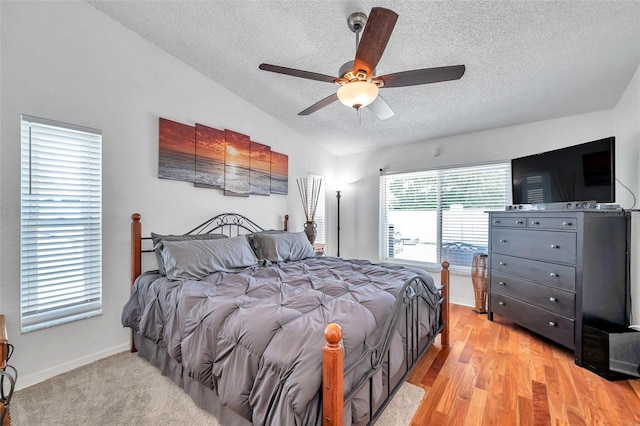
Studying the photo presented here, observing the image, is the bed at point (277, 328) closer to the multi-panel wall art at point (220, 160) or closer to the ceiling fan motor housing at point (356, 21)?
the multi-panel wall art at point (220, 160)

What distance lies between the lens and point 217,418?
157cm

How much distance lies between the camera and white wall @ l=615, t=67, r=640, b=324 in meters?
2.29

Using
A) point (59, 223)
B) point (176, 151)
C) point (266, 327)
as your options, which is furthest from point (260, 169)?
point (266, 327)

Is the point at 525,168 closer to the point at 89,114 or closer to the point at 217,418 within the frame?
the point at 217,418

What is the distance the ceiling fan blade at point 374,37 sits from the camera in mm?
1379

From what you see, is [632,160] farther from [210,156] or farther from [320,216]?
[210,156]

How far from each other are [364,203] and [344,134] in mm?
1296

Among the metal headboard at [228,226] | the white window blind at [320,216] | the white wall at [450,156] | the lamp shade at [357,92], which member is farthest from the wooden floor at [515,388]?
the white window blind at [320,216]

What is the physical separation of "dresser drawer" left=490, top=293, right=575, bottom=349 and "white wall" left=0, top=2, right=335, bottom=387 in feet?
11.2

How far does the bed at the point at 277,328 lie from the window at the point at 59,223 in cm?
34

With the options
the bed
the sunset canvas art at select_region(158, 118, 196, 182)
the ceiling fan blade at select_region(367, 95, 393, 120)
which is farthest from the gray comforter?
the ceiling fan blade at select_region(367, 95, 393, 120)

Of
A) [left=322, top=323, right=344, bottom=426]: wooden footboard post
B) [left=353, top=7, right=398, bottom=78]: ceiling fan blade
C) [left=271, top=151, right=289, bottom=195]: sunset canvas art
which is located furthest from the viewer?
[left=271, top=151, right=289, bottom=195]: sunset canvas art

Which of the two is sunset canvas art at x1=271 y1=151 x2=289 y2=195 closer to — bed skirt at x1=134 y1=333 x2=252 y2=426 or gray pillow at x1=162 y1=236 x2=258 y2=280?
gray pillow at x1=162 y1=236 x2=258 y2=280

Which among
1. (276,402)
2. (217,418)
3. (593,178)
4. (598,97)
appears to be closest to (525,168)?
(593,178)
